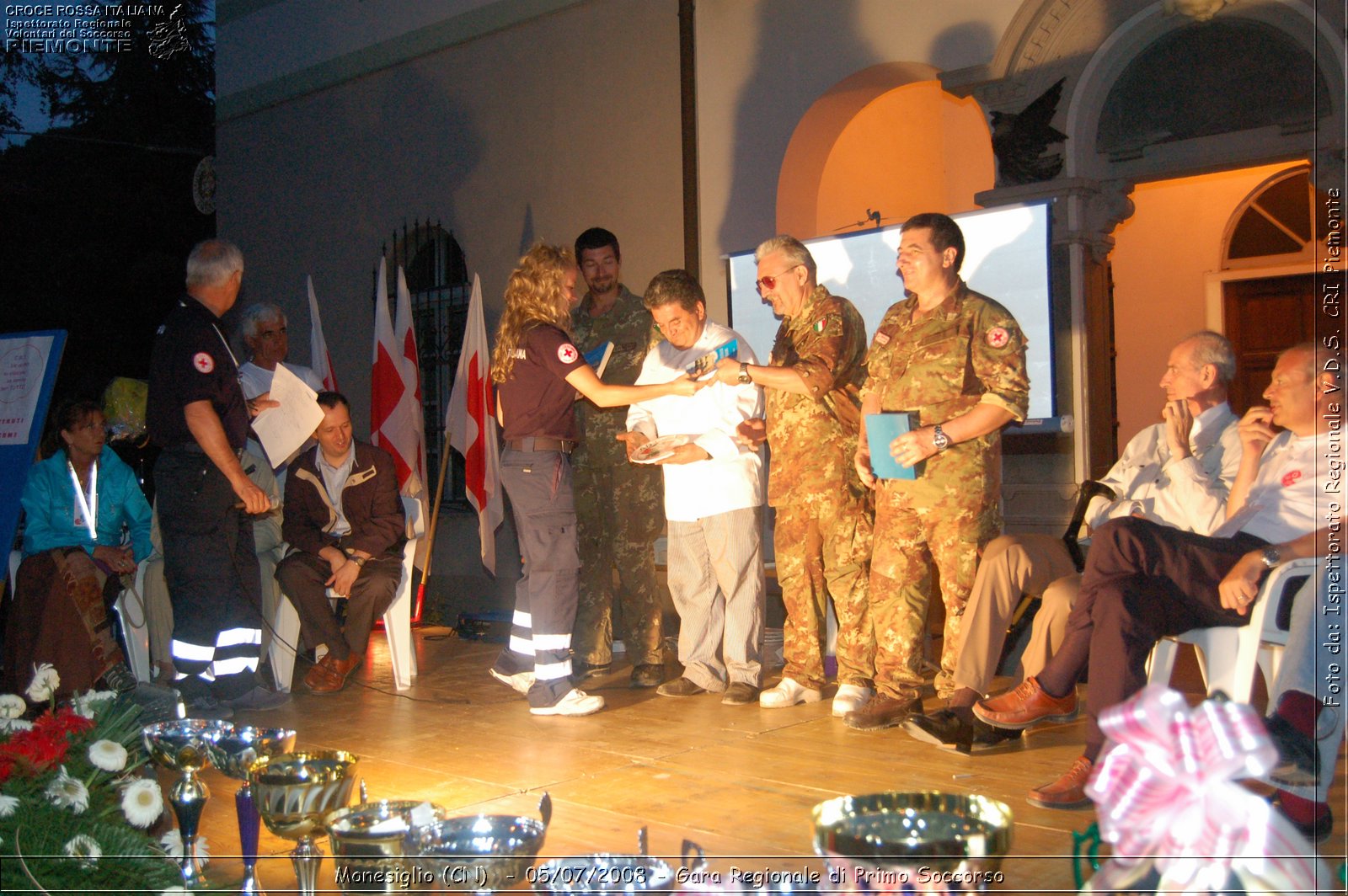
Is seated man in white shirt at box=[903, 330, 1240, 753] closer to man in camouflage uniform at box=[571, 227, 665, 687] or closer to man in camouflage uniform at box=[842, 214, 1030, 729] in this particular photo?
man in camouflage uniform at box=[842, 214, 1030, 729]

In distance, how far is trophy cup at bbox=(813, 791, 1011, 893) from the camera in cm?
195

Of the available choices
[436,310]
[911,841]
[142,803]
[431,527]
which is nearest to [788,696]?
[142,803]

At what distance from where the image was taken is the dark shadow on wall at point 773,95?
22.8 ft

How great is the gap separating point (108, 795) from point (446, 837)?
0.93 meters

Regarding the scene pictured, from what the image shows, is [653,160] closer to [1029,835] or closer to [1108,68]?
[1108,68]

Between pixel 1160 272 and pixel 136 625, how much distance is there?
7.92m

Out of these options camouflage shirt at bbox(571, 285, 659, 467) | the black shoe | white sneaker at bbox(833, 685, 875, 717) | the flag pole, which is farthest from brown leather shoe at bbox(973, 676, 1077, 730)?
the flag pole

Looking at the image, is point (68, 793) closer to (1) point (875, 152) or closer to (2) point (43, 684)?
(2) point (43, 684)

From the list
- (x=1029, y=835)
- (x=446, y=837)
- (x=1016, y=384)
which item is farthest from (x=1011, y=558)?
(x=446, y=837)

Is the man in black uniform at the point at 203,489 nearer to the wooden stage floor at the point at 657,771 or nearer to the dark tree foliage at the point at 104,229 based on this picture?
the wooden stage floor at the point at 657,771

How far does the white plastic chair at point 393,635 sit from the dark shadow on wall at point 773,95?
2.98 meters

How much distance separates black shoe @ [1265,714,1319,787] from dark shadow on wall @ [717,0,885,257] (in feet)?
15.7

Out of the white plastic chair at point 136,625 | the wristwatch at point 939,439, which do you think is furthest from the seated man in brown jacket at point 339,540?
the wristwatch at point 939,439

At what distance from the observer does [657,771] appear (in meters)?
3.86
